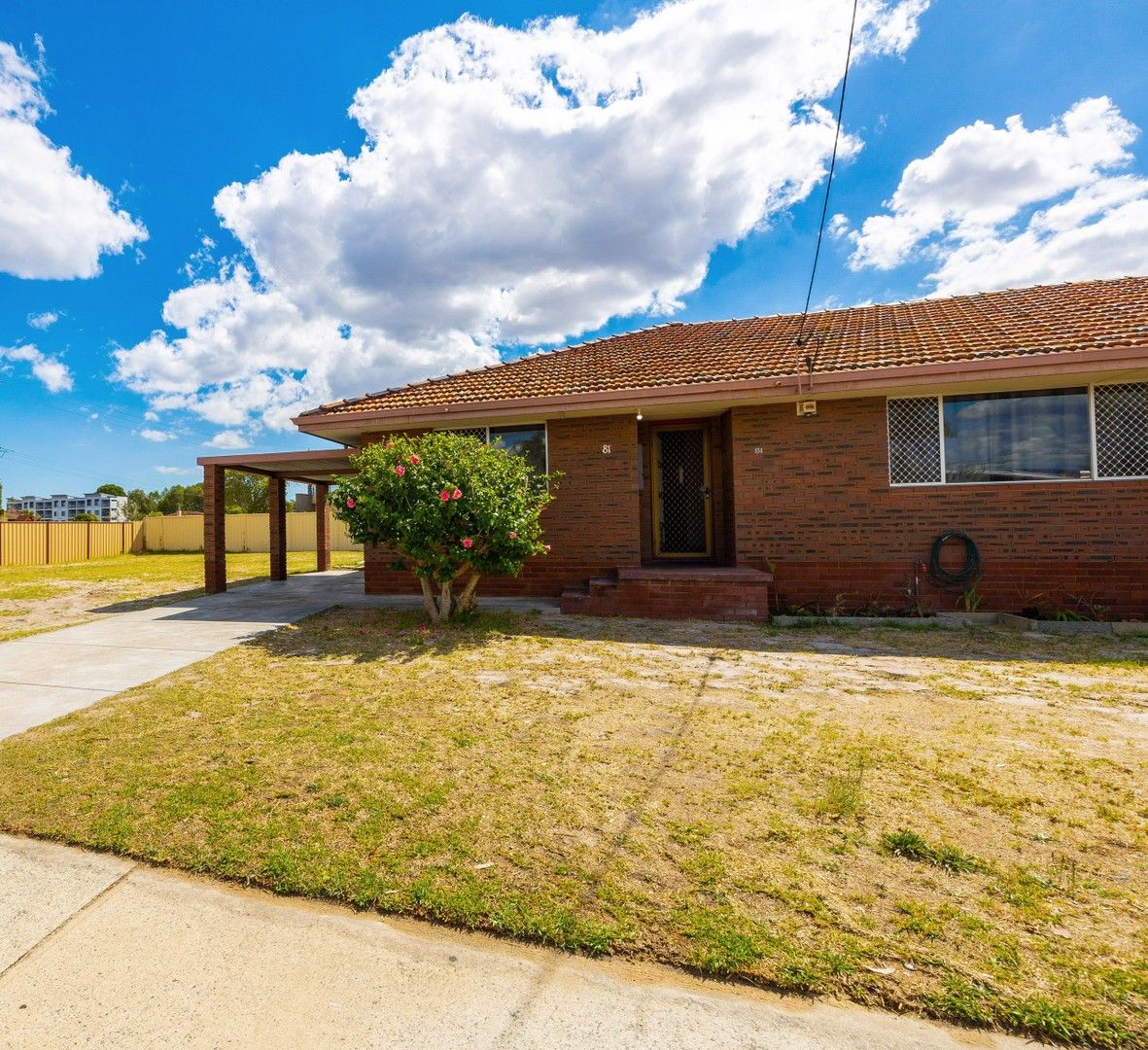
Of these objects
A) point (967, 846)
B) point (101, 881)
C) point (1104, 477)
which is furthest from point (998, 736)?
point (1104, 477)

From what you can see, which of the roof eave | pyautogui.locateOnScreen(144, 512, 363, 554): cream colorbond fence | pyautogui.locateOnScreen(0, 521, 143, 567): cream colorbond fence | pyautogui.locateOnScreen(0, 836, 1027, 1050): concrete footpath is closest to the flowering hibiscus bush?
the roof eave

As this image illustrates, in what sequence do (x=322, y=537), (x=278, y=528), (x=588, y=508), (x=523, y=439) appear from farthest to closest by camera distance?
1. (x=322, y=537)
2. (x=278, y=528)
3. (x=523, y=439)
4. (x=588, y=508)

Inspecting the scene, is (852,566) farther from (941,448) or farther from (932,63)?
(932,63)

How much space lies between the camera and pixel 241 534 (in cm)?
2627

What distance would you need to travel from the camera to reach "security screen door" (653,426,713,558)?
975 cm

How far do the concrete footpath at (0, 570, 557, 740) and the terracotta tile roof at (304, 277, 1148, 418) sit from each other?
3.23m

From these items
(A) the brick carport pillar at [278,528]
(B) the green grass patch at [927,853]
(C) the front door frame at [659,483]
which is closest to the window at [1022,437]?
(C) the front door frame at [659,483]

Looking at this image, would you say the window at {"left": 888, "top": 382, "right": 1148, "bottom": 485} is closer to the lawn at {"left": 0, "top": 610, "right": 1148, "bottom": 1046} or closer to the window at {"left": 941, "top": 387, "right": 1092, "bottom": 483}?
the window at {"left": 941, "top": 387, "right": 1092, "bottom": 483}

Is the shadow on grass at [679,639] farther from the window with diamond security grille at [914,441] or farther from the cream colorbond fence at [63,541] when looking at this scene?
the cream colorbond fence at [63,541]

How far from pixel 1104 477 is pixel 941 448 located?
188cm

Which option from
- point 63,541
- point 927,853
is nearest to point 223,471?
point 927,853

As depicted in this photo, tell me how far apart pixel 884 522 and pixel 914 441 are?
1177 millimetres

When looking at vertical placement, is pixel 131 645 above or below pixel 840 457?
below

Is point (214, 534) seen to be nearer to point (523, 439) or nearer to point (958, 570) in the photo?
point (523, 439)
